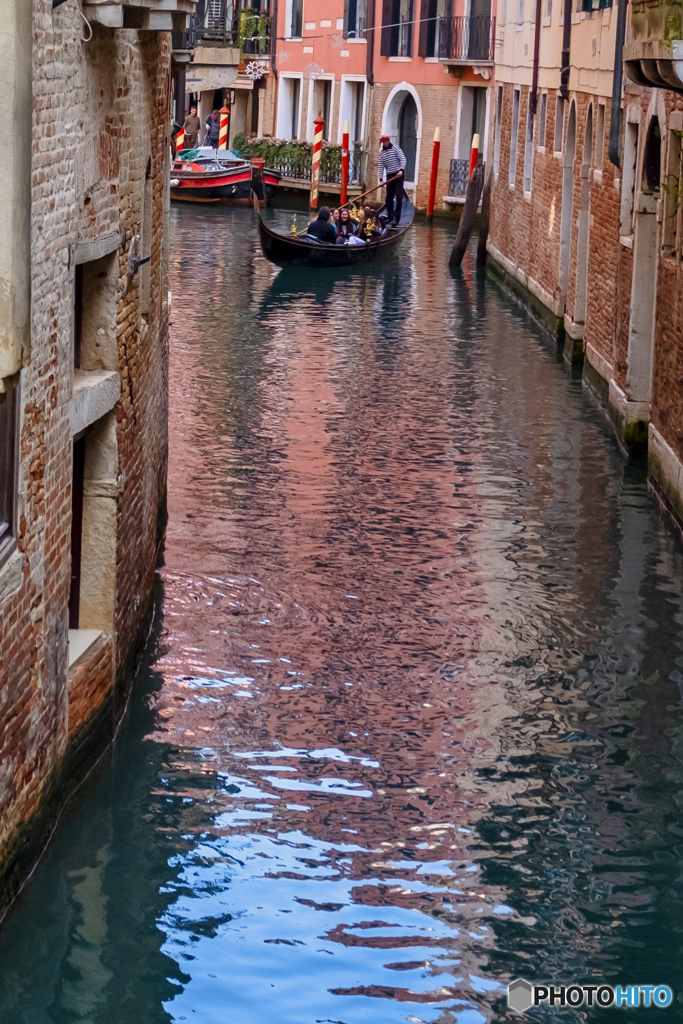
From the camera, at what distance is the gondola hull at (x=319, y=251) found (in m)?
22.0

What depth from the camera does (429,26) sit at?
103 feet

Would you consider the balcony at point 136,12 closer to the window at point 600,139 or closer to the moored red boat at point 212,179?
the window at point 600,139

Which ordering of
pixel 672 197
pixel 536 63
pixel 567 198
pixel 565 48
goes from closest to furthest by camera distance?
pixel 672 197, pixel 567 198, pixel 565 48, pixel 536 63

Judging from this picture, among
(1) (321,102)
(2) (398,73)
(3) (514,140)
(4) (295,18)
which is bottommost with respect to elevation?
(3) (514,140)

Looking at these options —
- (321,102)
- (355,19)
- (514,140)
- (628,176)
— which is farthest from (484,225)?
(321,102)

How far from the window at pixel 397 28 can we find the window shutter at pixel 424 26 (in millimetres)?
378

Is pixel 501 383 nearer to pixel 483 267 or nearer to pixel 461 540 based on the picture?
pixel 461 540

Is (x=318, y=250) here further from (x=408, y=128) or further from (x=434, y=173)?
(x=408, y=128)

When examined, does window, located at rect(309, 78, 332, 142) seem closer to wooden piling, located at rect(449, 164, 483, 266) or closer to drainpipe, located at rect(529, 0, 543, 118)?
wooden piling, located at rect(449, 164, 483, 266)

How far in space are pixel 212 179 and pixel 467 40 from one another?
565 cm

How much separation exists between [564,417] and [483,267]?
36.5 feet

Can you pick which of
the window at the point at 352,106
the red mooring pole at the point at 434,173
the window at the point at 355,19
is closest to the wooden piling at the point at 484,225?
the red mooring pole at the point at 434,173

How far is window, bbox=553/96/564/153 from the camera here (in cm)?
1762

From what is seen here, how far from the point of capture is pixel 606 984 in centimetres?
463
